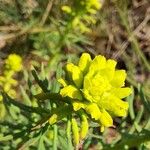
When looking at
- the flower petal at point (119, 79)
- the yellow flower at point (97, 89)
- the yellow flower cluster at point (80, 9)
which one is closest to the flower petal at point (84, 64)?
the yellow flower at point (97, 89)

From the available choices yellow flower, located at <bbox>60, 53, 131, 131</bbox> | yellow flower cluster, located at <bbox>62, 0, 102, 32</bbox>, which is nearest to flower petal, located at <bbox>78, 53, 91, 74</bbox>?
yellow flower, located at <bbox>60, 53, 131, 131</bbox>

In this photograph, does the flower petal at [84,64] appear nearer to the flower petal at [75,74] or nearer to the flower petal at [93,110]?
the flower petal at [75,74]

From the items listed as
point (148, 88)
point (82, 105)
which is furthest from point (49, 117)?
point (148, 88)

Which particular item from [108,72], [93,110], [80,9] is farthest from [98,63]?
[80,9]

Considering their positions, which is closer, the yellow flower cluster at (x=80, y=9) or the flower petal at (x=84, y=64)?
the flower petal at (x=84, y=64)

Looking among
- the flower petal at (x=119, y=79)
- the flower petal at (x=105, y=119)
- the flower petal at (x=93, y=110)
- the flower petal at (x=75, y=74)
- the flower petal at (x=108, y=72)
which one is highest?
the flower petal at (x=75, y=74)

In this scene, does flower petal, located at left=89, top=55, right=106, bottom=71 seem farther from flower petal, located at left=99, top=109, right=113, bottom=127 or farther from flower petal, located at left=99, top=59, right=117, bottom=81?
flower petal, located at left=99, top=109, right=113, bottom=127

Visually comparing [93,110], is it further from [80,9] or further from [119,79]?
[80,9]
